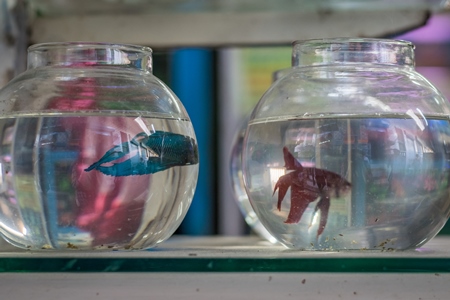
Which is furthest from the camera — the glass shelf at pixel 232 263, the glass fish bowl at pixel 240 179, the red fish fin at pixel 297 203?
the glass fish bowl at pixel 240 179

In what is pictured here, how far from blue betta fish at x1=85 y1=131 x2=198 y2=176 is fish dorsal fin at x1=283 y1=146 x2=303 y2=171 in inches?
4.3

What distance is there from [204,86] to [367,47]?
0.86 m

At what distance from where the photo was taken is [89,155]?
0.78m

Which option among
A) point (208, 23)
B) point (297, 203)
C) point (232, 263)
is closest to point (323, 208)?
point (297, 203)

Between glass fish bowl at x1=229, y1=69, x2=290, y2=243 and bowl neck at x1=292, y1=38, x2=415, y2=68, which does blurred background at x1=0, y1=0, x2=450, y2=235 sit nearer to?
glass fish bowl at x1=229, y1=69, x2=290, y2=243

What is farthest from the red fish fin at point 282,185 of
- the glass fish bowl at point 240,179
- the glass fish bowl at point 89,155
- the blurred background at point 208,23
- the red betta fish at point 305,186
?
the blurred background at point 208,23

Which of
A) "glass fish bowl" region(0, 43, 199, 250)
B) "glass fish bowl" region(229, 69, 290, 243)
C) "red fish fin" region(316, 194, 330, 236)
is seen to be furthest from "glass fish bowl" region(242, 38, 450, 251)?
"glass fish bowl" region(229, 69, 290, 243)

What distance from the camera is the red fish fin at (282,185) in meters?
0.81

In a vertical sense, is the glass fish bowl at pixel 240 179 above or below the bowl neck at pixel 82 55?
below

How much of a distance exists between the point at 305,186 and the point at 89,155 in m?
0.22

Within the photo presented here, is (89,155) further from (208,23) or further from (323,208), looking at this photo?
(208,23)

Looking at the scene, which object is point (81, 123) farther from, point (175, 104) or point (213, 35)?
point (213, 35)

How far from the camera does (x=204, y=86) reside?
1.68 metres

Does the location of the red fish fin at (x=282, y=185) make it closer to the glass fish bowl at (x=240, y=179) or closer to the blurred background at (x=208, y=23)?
the glass fish bowl at (x=240, y=179)
